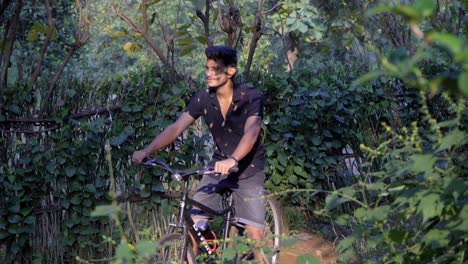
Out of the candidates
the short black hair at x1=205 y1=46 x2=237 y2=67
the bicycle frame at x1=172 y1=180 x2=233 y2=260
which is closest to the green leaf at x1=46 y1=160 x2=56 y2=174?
the bicycle frame at x1=172 y1=180 x2=233 y2=260

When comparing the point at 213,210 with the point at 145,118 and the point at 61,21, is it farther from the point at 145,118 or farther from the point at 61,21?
the point at 61,21

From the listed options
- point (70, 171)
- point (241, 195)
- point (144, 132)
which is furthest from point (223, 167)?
point (144, 132)

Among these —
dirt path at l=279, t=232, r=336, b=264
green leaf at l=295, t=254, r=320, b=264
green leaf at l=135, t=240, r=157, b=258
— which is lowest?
dirt path at l=279, t=232, r=336, b=264

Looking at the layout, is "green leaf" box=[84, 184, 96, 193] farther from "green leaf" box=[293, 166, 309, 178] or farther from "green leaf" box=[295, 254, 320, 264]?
"green leaf" box=[295, 254, 320, 264]

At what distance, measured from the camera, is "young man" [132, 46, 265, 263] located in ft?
19.0

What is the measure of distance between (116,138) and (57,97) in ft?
1.88

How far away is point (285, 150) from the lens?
331 inches

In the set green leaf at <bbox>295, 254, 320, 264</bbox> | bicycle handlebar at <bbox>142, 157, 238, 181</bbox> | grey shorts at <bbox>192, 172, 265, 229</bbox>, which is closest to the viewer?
green leaf at <bbox>295, 254, 320, 264</bbox>

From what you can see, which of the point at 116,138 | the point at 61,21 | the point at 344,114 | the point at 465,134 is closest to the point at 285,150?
the point at 344,114

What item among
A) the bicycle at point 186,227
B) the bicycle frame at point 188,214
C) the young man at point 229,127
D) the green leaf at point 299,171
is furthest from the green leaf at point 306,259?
the green leaf at point 299,171

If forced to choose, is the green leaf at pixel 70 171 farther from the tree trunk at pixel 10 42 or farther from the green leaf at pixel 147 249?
the green leaf at pixel 147 249

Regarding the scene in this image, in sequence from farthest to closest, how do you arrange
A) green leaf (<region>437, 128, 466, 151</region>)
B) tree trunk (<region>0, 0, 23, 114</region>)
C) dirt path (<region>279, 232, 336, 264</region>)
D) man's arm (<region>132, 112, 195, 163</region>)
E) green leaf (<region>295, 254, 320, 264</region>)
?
dirt path (<region>279, 232, 336, 264</region>) → tree trunk (<region>0, 0, 23, 114</region>) → man's arm (<region>132, 112, 195, 163</region>) → green leaf (<region>295, 254, 320, 264</region>) → green leaf (<region>437, 128, 466, 151</region>)

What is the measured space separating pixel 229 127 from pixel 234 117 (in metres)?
0.10

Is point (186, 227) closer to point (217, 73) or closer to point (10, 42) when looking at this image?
point (217, 73)
